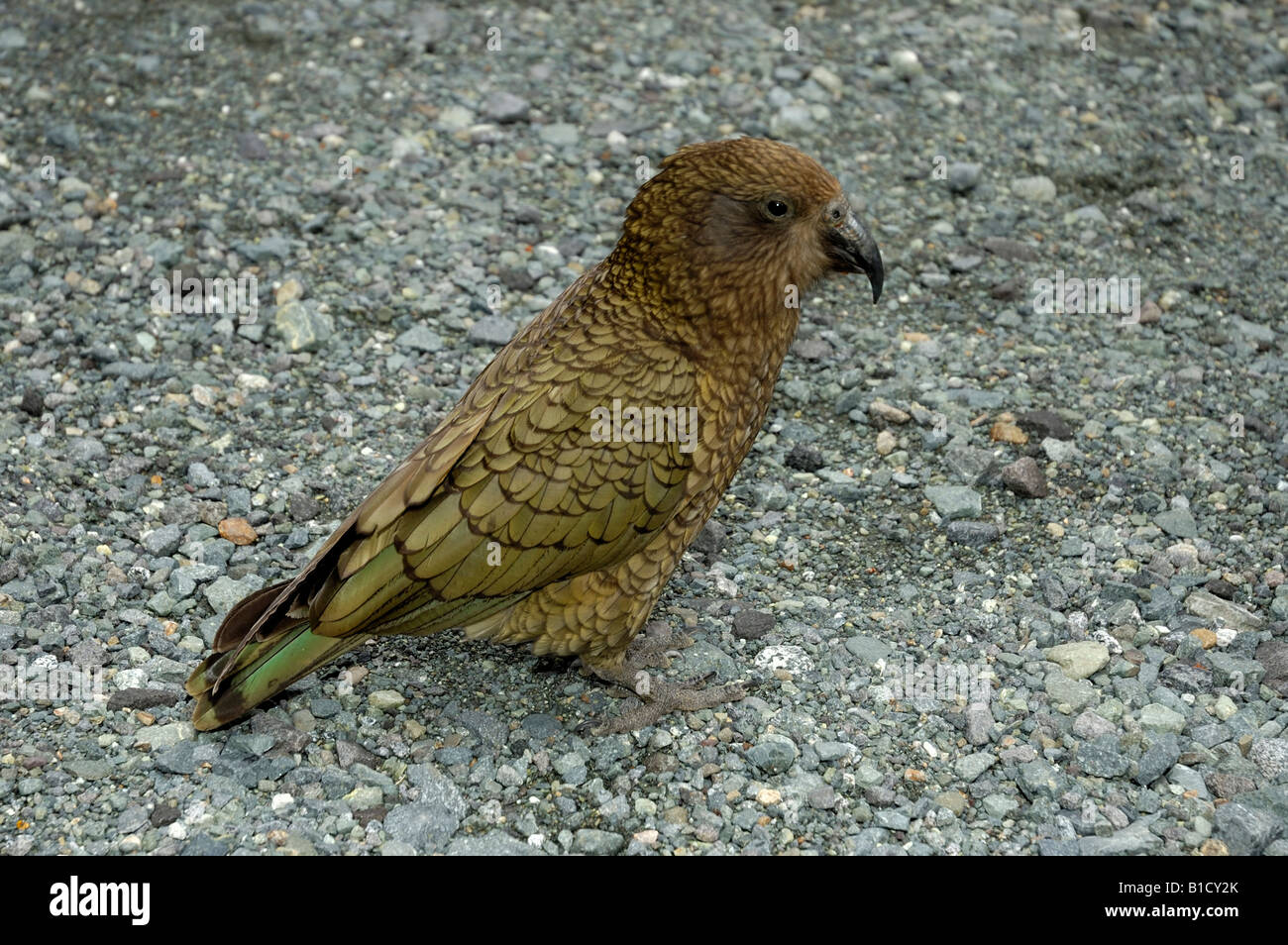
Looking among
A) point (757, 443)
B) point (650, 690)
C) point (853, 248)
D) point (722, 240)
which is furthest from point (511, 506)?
point (757, 443)

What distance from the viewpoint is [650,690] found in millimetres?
5289

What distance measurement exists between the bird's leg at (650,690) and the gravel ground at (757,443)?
78 mm

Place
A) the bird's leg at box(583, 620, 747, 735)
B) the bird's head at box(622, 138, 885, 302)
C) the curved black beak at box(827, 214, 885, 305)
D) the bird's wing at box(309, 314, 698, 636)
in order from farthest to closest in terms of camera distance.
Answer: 1. the bird's leg at box(583, 620, 747, 735)
2. the curved black beak at box(827, 214, 885, 305)
3. the bird's head at box(622, 138, 885, 302)
4. the bird's wing at box(309, 314, 698, 636)

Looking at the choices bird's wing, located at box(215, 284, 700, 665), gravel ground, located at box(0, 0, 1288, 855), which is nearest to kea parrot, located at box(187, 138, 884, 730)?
bird's wing, located at box(215, 284, 700, 665)

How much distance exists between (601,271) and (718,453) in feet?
2.72

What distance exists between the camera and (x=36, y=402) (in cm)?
640

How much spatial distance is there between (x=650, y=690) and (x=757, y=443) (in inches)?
67.8

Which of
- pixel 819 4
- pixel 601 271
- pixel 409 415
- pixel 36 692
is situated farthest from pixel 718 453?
pixel 819 4

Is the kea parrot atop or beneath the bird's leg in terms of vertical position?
atop

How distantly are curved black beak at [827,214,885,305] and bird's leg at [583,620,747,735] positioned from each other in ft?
5.46

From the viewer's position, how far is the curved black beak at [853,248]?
5.06 meters

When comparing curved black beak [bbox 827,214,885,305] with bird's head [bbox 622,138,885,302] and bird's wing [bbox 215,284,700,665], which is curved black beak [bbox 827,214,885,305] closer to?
bird's head [bbox 622,138,885,302]

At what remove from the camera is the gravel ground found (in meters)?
4.86

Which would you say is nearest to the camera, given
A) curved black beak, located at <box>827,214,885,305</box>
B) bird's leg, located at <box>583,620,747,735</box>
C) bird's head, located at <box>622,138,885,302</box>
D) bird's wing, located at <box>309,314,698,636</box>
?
bird's wing, located at <box>309,314,698,636</box>
